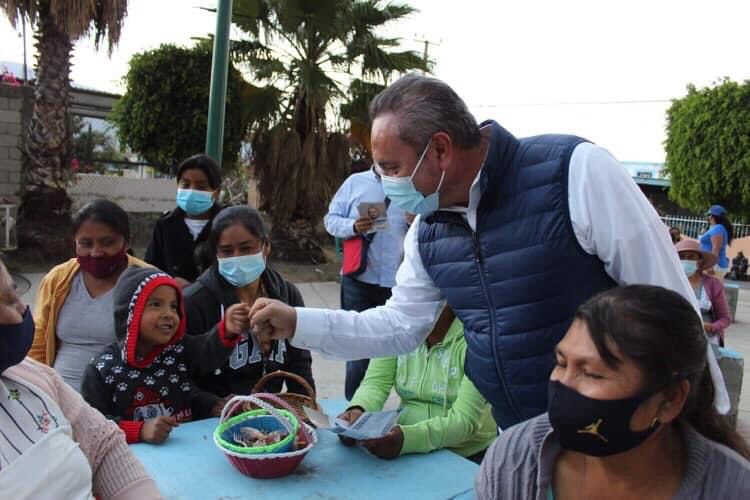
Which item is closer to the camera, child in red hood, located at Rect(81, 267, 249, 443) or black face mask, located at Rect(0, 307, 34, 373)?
black face mask, located at Rect(0, 307, 34, 373)

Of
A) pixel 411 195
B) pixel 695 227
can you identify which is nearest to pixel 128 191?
pixel 411 195

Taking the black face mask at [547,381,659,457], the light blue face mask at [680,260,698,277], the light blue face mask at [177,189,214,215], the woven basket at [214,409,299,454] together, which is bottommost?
the woven basket at [214,409,299,454]

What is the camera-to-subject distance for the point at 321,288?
30.7 ft

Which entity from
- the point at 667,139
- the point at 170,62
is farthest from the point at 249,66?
the point at 667,139

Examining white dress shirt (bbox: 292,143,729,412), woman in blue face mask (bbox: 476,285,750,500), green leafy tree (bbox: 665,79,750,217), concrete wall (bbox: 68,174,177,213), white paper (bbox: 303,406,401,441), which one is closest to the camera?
woman in blue face mask (bbox: 476,285,750,500)

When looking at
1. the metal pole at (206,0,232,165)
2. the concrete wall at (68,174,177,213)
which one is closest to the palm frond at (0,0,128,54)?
the concrete wall at (68,174,177,213)

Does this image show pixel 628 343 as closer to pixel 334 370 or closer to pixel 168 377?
pixel 168 377

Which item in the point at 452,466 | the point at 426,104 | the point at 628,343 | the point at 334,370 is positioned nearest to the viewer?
the point at 628,343

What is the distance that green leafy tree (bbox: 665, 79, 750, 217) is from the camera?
53.6ft

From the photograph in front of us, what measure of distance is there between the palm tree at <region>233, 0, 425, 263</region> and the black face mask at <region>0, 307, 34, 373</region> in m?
8.78

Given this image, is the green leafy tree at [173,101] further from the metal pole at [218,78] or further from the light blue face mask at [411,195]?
the light blue face mask at [411,195]

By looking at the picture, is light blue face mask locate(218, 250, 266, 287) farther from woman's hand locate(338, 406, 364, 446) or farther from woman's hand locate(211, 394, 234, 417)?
woman's hand locate(338, 406, 364, 446)

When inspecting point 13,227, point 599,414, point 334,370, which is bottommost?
point 334,370

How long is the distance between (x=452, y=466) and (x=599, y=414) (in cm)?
90
